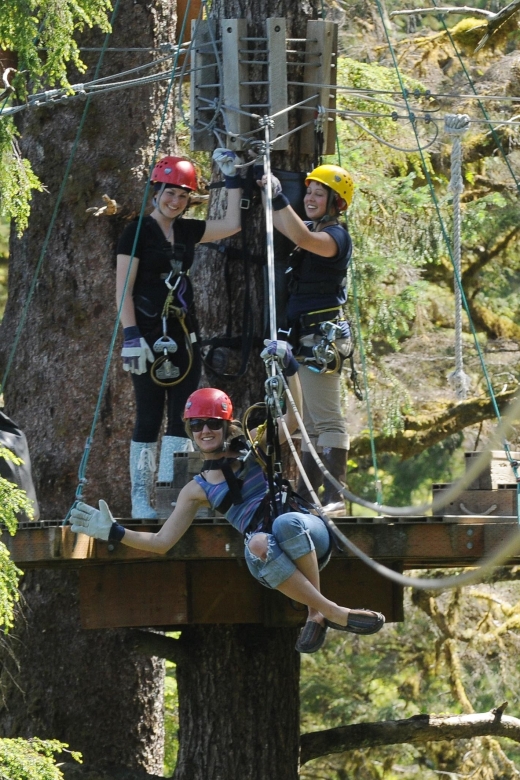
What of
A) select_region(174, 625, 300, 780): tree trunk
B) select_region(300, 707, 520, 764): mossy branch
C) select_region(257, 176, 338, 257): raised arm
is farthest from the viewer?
select_region(300, 707, 520, 764): mossy branch

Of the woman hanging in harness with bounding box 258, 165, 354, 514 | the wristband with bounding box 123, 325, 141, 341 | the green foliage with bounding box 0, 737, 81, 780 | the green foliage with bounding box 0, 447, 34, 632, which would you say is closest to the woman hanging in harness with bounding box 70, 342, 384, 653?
the green foliage with bounding box 0, 447, 34, 632

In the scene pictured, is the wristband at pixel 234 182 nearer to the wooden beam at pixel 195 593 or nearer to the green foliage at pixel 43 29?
the green foliage at pixel 43 29

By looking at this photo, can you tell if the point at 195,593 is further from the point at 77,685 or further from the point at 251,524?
the point at 77,685

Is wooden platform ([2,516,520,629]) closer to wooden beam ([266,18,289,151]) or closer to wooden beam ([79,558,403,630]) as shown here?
wooden beam ([79,558,403,630])

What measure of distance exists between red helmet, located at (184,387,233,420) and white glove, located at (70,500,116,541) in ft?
1.67

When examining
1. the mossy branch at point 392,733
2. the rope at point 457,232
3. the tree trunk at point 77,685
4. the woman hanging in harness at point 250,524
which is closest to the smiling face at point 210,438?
the woman hanging in harness at point 250,524

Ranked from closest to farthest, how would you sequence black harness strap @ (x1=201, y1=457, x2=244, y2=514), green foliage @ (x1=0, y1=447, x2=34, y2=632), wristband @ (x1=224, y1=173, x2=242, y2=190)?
green foliage @ (x1=0, y1=447, x2=34, y2=632), black harness strap @ (x1=201, y1=457, x2=244, y2=514), wristband @ (x1=224, y1=173, x2=242, y2=190)

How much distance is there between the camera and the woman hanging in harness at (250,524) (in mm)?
5406

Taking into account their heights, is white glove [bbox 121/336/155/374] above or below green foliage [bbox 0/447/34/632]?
above

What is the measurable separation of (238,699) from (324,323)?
7.34 feet

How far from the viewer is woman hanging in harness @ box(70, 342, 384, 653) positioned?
5406mm

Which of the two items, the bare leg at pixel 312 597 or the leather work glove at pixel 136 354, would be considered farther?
the leather work glove at pixel 136 354

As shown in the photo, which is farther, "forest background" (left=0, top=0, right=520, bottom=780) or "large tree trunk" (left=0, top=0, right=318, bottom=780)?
"forest background" (left=0, top=0, right=520, bottom=780)

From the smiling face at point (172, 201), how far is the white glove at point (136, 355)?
24.9 inches
